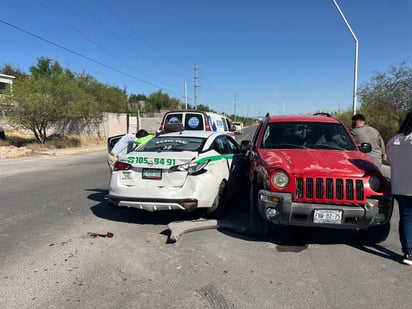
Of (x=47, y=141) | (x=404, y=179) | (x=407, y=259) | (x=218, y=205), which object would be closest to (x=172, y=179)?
(x=218, y=205)

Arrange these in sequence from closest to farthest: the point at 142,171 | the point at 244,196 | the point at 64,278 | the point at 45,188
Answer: the point at 64,278 < the point at 142,171 < the point at 244,196 < the point at 45,188

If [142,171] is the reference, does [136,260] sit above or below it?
below

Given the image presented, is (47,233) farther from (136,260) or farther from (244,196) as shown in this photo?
(244,196)

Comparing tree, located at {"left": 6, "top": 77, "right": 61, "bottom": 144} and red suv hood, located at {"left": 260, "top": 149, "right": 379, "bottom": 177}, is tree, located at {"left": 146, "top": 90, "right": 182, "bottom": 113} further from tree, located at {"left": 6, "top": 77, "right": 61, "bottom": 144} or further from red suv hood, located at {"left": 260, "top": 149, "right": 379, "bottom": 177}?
red suv hood, located at {"left": 260, "top": 149, "right": 379, "bottom": 177}

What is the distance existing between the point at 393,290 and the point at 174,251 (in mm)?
2566

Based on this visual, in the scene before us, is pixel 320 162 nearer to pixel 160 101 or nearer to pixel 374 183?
pixel 374 183

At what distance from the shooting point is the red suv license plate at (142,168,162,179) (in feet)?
18.7

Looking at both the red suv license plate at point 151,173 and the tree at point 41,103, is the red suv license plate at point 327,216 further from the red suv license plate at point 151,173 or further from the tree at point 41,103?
the tree at point 41,103

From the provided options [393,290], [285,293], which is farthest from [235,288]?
[393,290]

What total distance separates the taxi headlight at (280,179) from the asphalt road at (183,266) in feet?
2.95

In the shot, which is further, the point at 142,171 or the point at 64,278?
the point at 142,171

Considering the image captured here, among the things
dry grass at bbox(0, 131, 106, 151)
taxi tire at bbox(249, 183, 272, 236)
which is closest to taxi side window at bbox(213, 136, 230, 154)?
taxi tire at bbox(249, 183, 272, 236)

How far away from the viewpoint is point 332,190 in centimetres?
451

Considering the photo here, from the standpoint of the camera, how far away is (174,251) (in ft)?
15.7
